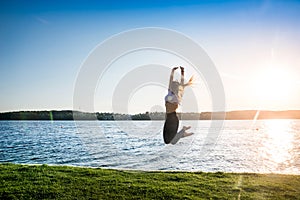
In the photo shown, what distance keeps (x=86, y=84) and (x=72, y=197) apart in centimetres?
431

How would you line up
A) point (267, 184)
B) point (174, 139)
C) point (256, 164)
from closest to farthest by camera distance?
point (174, 139)
point (267, 184)
point (256, 164)

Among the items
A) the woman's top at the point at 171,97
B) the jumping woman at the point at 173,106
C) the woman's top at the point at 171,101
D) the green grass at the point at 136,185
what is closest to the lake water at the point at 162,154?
the green grass at the point at 136,185

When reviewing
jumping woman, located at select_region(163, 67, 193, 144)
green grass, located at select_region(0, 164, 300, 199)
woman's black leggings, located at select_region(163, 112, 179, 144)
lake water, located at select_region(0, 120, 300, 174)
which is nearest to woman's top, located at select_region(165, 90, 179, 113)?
jumping woman, located at select_region(163, 67, 193, 144)

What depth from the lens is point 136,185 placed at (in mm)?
11734

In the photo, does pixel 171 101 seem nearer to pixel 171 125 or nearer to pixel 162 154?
pixel 171 125

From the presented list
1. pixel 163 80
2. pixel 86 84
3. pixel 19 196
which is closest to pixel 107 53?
pixel 86 84

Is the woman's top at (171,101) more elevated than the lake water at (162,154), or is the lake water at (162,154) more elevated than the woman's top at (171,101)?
the woman's top at (171,101)

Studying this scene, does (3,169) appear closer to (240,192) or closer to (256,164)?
(240,192)

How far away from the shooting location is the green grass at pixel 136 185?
34.9 feet

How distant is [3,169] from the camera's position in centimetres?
1491

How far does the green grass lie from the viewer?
10.6 meters

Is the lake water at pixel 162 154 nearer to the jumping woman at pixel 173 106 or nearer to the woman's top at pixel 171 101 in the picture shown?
the jumping woman at pixel 173 106

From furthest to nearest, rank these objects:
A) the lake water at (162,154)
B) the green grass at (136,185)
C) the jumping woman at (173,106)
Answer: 1. the lake water at (162,154)
2. the green grass at (136,185)
3. the jumping woman at (173,106)

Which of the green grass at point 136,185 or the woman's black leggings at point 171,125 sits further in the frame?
the green grass at point 136,185
